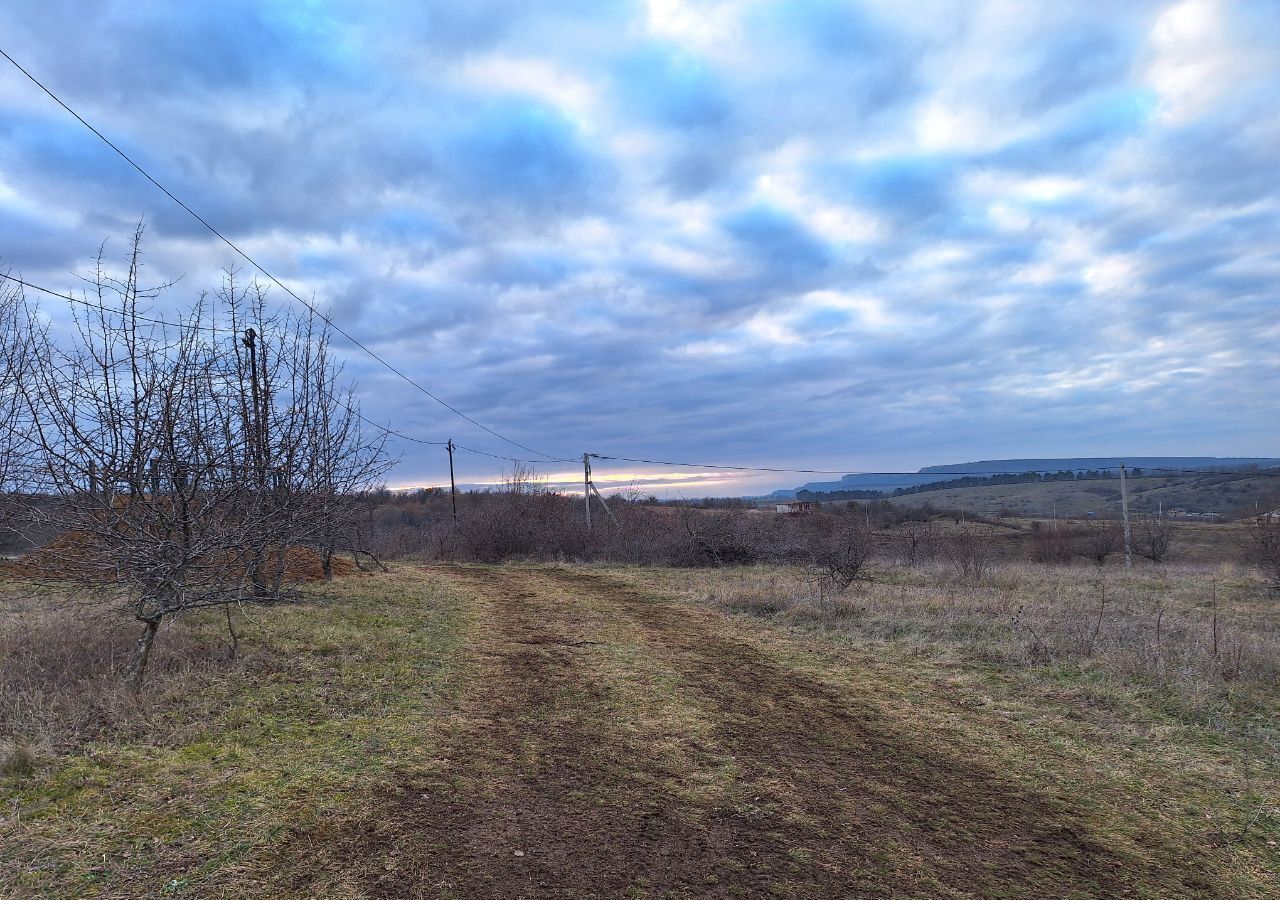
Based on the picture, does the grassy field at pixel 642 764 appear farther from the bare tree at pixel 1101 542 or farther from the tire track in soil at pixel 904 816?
the bare tree at pixel 1101 542

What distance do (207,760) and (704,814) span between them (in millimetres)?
3300

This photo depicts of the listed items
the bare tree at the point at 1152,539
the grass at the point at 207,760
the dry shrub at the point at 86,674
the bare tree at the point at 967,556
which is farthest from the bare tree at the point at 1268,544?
the dry shrub at the point at 86,674

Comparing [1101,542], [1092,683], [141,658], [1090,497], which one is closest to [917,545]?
[1101,542]

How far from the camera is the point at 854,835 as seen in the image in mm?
3596

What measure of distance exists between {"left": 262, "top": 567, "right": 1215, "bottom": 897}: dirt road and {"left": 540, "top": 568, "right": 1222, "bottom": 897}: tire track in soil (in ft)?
0.04

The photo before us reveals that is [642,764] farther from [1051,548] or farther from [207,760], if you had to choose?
[1051,548]

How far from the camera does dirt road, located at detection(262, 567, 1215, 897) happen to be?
10.4 ft

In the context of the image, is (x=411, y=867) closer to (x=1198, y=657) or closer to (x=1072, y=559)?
(x=1198, y=657)

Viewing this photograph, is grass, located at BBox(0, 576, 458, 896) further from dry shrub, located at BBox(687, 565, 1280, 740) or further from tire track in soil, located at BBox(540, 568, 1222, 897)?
dry shrub, located at BBox(687, 565, 1280, 740)

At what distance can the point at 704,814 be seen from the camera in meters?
3.85

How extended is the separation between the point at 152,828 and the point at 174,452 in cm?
386

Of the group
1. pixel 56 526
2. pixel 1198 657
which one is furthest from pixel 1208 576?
pixel 56 526

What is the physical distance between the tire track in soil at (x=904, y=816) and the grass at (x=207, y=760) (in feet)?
8.31

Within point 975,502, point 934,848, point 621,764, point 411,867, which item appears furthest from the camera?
point 975,502
